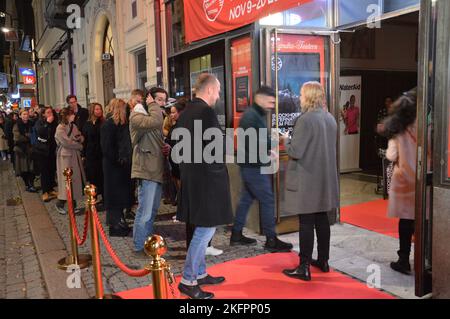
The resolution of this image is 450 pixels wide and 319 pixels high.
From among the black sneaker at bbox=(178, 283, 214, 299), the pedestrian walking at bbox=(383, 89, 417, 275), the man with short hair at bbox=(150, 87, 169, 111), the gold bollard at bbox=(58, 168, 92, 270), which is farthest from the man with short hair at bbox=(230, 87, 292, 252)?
the gold bollard at bbox=(58, 168, 92, 270)

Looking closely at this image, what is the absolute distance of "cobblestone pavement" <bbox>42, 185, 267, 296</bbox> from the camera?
406 cm

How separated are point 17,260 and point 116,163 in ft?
5.32

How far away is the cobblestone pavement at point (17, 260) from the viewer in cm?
409

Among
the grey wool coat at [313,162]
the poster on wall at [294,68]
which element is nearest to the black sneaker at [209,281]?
the grey wool coat at [313,162]

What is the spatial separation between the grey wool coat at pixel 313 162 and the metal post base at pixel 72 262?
7.59 feet

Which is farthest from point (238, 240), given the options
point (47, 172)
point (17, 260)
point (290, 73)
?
point (47, 172)

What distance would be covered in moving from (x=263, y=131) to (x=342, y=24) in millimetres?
1953

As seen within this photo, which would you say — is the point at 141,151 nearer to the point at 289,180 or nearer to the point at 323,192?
the point at 289,180

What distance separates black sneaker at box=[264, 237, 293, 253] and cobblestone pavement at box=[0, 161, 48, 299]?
2377 millimetres

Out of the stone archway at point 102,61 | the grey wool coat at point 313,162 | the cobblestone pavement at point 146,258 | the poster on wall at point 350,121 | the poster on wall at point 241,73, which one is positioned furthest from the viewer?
the stone archway at point 102,61

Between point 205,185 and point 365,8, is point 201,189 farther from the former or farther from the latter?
point 365,8

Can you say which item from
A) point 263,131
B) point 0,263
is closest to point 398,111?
point 263,131

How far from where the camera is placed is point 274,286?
12.6 ft

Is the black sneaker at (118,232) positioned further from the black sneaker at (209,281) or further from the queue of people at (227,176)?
the black sneaker at (209,281)
